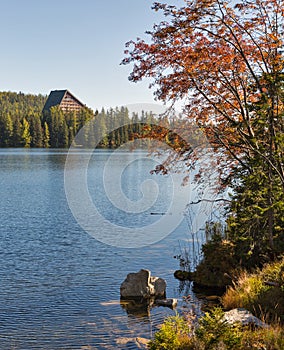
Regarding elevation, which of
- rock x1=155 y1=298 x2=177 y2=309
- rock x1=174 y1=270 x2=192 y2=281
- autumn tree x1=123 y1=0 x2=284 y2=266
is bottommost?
rock x1=155 y1=298 x2=177 y2=309

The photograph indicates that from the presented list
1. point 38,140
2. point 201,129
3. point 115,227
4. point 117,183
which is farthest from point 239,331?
point 38,140

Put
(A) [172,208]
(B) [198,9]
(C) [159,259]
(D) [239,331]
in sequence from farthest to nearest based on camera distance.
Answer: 1. (A) [172,208]
2. (C) [159,259]
3. (B) [198,9]
4. (D) [239,331]

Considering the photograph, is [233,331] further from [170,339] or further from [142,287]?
[142,287]

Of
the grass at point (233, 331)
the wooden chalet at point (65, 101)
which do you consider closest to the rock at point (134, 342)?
the grass at point (233, 331)

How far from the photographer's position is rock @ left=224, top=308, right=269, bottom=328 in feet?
24.1

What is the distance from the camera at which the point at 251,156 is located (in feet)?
35.3

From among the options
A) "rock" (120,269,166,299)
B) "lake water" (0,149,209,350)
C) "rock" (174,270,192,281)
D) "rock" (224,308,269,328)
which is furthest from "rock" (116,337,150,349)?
"rock" (174,270,192,281)

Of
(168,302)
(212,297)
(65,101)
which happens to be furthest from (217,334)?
(65,101)

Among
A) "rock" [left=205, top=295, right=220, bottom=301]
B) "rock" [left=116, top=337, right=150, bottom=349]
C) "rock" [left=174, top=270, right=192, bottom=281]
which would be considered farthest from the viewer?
"rock" [left=174, top=270, right=192, bottom=281]

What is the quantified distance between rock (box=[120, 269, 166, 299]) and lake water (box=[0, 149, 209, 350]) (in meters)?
0.28

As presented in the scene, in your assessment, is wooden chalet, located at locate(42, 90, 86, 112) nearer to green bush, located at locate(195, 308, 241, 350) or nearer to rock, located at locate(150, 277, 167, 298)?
rock, located at locate(150, 277, 167, 298)

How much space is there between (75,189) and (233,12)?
1003 inches

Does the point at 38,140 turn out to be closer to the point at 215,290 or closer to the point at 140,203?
the point at 140,203

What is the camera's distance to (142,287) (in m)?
11.1
